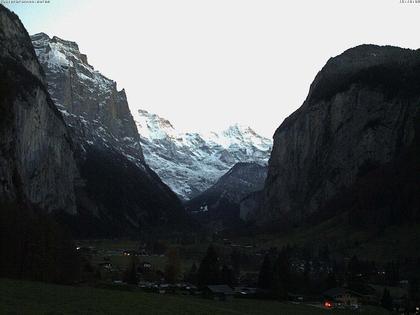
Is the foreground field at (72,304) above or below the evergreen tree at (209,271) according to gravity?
below

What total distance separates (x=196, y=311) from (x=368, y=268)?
92767 millimetres

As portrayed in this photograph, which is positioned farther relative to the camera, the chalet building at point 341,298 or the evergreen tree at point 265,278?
the evergreen tree at point 265,278

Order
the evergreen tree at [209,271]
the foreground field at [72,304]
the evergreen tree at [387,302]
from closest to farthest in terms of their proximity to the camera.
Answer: the foreground field at [72,304] → the evergreen tree at [387,302] → the evergreen tree at [209,271]

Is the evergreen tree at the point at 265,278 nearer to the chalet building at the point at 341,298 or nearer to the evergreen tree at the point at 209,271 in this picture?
the evergreen tree at the point at 209,271

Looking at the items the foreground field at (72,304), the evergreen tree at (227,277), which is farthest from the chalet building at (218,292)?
the foreground field at (72,304)

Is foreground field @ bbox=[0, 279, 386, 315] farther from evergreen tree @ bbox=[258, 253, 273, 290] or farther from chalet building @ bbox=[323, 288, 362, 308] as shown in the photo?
evergreen tree @ bbox=[258, 253, 273, 290]

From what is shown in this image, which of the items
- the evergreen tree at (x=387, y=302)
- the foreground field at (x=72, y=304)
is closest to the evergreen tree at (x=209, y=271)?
the evergreen tree at (x=387, y=302)

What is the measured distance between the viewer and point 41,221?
102m

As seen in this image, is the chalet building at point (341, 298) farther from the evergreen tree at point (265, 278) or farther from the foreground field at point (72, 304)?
the foreground field at point (72, 304)

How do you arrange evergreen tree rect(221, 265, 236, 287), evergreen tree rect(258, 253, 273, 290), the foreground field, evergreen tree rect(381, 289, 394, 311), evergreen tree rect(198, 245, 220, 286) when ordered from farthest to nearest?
evergreen tree rect(221, 265, 236, 287) < evergreen tree rect(258, 253, 273, 290) < evergreen tree rect(198, 245, 220, 286) < evergreen tree rect(381, 289, 394, 311) < the foreground field

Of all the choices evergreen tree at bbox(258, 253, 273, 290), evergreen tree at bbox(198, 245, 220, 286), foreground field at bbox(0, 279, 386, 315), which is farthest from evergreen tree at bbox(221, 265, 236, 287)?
foreground field at bbox(0, 279, 386, 315)

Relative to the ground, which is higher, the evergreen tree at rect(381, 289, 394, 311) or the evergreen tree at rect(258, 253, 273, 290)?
the evergreen tree at rect(258, 253, 273, 290)

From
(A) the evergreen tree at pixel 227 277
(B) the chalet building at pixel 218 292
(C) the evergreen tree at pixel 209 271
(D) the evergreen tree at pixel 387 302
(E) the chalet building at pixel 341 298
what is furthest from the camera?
→ (A) the evergreen tree at pixel 227 277

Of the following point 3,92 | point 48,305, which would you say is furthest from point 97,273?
point 48,305
